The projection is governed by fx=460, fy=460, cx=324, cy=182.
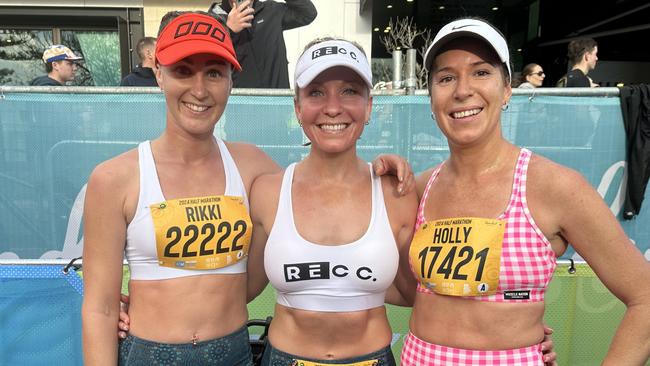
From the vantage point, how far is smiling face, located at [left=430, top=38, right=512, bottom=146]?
1.83 m

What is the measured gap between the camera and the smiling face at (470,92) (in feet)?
5.99

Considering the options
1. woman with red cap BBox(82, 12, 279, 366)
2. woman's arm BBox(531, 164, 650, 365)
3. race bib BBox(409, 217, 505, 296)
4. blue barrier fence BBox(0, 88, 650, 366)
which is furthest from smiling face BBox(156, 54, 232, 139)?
blue barrier fence BBox(0, 88, 650, 366)

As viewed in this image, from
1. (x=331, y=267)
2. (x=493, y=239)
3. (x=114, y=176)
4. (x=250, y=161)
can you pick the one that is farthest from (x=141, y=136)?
(x=493, y=239)

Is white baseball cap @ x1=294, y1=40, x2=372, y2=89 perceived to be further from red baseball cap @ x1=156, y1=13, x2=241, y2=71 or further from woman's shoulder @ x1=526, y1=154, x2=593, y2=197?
woman's shoulder @ x1=526, y1=154, x2=593, y2=197

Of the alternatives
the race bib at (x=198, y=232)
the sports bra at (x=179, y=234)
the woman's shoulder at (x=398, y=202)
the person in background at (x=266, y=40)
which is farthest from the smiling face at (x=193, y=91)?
the person in background at (x=266, y=40)

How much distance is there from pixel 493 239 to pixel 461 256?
135mm

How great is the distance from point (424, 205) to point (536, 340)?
686mm

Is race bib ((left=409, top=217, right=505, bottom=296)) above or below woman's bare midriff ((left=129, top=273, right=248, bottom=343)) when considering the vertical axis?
above

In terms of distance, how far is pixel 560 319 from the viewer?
322 centimetres

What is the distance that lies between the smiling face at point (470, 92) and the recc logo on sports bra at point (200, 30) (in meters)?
0.97

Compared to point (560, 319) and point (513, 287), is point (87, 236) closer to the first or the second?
point (513, 287)

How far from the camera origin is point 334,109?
1.96m

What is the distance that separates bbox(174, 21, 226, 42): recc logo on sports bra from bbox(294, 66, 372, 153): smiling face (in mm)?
457

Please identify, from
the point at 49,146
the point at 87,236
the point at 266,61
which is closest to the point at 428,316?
the point at 87,236
